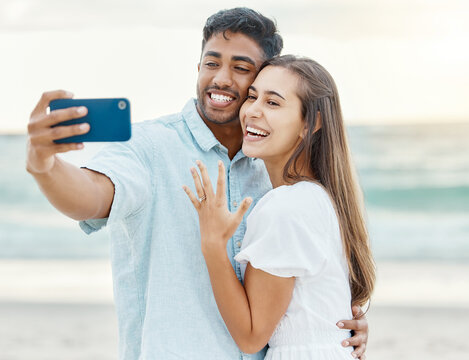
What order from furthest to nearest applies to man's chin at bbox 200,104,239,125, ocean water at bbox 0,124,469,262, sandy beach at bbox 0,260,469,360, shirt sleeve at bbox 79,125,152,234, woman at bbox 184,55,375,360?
ocean water at bbox 0,124,469,262, sandy beach at bbox 0,260,469,360, man's chin at bbox 200,104,239,125, woman at bbox 184,55,375,360, shirt sleeve at bbox 79,125,152,234

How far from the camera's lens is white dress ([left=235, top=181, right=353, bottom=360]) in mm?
1880

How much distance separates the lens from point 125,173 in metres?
1.79

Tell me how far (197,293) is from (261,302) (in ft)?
0.66

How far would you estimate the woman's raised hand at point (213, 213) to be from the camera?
1811 mm

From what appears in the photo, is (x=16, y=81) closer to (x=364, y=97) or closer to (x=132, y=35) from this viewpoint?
(x=132, y=35)

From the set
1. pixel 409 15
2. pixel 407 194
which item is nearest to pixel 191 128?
pixel 407 194

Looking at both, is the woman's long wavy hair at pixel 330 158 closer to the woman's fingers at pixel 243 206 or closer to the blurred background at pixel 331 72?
the woman's fingers at pixel 243 206

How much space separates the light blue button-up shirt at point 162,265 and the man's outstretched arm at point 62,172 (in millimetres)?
148

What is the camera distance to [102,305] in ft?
22.5

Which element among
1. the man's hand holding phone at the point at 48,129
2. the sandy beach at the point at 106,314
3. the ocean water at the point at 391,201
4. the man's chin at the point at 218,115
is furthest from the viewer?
the ocean water at the point at 391,201

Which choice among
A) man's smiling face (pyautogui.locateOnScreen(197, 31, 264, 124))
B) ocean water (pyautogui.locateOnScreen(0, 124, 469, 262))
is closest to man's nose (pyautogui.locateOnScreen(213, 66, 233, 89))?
man's smiling face (pyautogui.locateOnScreen(197, 31, 264, 124))

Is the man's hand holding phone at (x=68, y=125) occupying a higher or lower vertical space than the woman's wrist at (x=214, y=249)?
higher

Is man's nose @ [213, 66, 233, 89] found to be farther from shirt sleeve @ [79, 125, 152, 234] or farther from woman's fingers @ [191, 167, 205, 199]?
woman's fingers @ [191, 167, 205, 199]

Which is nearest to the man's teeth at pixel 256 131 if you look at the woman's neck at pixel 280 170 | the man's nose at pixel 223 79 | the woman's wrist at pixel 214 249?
the woman's neck at pixel 280 170
